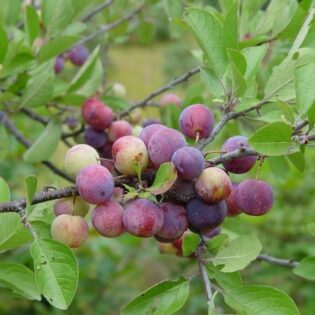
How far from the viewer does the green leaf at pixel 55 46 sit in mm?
1212

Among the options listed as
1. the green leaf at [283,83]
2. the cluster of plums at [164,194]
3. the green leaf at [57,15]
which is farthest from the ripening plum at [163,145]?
the green leaf at [57,15]

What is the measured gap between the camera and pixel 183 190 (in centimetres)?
82

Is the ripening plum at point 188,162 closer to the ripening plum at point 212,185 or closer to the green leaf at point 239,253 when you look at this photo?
the ripening plum at point 212,185

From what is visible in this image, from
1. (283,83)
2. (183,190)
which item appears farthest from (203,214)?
(283,83)

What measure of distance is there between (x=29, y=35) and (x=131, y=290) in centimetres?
170

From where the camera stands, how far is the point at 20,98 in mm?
1302

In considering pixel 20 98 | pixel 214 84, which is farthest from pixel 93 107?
pixel 214 84

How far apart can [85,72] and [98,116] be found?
11cm

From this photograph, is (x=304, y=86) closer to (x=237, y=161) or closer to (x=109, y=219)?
(x=237, y=161)

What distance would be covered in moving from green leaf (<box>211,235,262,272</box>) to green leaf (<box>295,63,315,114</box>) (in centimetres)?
21

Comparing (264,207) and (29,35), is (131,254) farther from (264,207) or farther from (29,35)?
(264,207)

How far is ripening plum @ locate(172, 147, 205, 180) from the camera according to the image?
0.75m

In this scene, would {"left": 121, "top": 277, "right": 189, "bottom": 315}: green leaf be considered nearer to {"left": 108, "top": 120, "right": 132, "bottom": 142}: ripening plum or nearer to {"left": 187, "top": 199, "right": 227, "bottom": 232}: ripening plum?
{"left": 187, "top": 199, "right": 227, "bottom": 232}: ripening plum

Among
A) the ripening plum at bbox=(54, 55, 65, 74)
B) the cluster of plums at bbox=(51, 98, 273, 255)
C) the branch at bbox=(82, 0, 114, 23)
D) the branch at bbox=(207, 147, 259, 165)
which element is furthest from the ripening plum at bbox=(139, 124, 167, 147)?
the branch at bbox=(82, 0, 114, 23)
